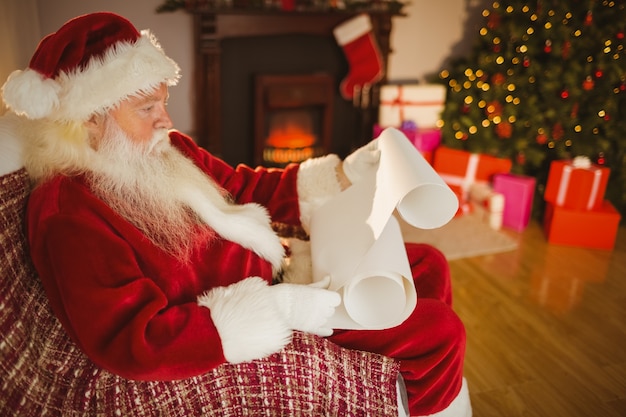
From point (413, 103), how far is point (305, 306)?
2745mm

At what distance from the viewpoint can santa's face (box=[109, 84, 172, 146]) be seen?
1.32 meters

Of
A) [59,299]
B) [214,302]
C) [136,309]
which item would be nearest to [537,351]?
[214,302]

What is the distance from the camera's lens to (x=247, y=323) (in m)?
1.13

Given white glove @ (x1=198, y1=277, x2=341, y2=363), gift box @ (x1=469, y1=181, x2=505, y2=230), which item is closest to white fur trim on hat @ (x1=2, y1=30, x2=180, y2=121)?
white glove @ (x1=198, y1=277, x2=341, y2=363)

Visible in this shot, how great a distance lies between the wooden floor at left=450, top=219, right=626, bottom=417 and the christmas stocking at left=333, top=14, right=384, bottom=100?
1617 millimetres

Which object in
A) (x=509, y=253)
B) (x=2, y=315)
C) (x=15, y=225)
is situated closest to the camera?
(x=2, y=315)

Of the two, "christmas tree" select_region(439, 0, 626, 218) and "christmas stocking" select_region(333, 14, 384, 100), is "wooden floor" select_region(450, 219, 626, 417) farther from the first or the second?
"christmas stocking" select_region(333, 14, 384, 100)

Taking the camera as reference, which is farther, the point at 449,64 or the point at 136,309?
the point at 449,64

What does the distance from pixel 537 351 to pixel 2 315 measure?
1873 millimetres

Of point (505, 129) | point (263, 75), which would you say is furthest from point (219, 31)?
point (505, 129)

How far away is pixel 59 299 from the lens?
1.15m

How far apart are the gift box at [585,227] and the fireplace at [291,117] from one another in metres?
1.74

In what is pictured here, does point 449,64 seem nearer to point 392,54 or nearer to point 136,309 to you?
point 392,54

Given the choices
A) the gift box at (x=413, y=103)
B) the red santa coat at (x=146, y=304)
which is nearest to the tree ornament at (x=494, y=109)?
the gift box at (x=413, y=103)
